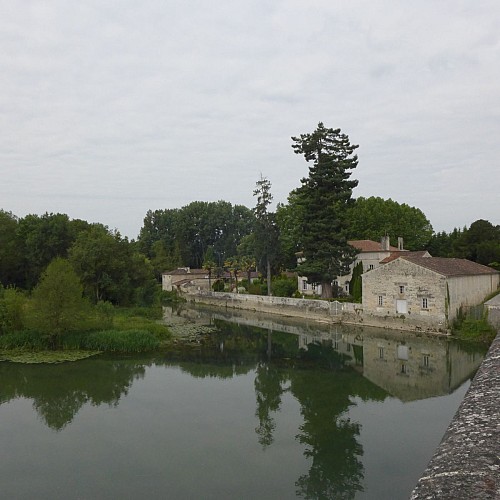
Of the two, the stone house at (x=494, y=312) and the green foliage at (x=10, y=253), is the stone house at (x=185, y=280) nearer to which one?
the green foliage at (x=10, y=253)

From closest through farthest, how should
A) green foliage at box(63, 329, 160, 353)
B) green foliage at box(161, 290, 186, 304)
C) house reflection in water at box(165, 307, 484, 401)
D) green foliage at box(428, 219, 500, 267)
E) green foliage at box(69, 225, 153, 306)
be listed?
house reflection in water at box(165, 307, 484, 401) < green foliage at box(63, 329, 160, 353) < green foliage at box(69, 225, 153, 306) < green foliage at box(428, 219, 500, 267) < green foliage at box(161, 290, 186, 304)

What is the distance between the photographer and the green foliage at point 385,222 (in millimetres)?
52750

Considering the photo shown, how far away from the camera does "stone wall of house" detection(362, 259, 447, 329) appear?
2661 centimetres

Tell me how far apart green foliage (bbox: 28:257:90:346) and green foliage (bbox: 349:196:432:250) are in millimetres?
36316

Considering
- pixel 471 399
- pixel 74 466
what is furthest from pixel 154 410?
pixel 471 399

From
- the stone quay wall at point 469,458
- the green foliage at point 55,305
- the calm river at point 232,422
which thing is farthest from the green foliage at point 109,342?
the stone quay wall at point 469,458

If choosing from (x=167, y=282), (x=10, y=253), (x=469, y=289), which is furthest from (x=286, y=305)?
(x=167, y=282)

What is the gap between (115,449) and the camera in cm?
1169

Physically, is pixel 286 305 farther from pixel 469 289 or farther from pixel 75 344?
pixel 75 344

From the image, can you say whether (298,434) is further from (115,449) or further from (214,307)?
(214,307)

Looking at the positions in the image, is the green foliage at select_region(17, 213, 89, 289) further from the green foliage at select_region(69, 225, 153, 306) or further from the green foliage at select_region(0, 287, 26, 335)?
the green foliage at select_region(0, 287, 26, 335)

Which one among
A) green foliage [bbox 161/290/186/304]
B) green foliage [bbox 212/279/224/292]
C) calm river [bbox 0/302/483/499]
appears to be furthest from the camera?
green foliage [bbox 212/279/224/292]

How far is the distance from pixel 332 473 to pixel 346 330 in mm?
20249

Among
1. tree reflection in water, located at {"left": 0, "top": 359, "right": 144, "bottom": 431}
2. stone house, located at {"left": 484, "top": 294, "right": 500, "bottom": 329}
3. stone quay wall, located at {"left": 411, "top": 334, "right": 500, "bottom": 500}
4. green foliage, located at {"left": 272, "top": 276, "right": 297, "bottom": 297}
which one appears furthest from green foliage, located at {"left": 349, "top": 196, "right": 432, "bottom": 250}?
stone quay wall, located at {"left": 411, "top": 334, "right": 500, "bottom": 500}
